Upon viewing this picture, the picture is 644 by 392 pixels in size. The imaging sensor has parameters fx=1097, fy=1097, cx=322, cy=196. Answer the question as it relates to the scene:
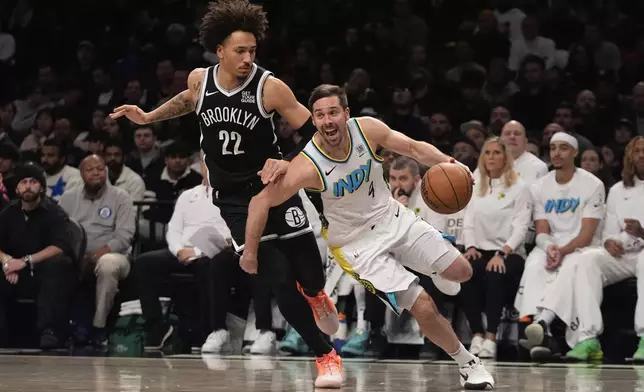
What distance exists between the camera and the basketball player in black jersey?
5891 millimetres

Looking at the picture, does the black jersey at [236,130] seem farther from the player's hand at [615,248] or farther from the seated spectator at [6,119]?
the seated spectator at [6,119]

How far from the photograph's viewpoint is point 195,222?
930 centimetres

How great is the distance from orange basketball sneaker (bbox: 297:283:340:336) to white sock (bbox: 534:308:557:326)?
101 inches

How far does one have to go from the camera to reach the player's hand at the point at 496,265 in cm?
846

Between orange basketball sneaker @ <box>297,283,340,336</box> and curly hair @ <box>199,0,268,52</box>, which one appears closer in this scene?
curly hair @ <box>199,0,268,52</box>

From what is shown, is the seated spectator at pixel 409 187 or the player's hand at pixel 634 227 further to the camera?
the seated spectator at pixel 409 187

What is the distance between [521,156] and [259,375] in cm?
380

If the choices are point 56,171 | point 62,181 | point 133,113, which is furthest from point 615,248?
point 56,171

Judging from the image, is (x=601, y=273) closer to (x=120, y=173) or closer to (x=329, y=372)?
(x=329, y=372)

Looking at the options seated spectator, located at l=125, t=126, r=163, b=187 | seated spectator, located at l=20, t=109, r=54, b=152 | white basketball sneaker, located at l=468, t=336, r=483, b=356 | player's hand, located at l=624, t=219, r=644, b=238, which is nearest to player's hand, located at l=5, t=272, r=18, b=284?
seated spectator, located at l=125, t=126, r=163, b=187

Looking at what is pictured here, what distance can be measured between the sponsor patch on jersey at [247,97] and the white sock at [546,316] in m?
3.41

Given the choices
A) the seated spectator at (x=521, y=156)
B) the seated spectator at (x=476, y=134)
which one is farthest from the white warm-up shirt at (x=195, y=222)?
the seated spectator at (x=521, y=156)

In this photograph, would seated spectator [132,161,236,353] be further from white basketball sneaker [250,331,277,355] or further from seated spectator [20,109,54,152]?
seated spectator [20,109,54,152]

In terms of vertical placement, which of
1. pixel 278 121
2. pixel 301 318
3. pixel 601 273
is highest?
pixel 278 121
